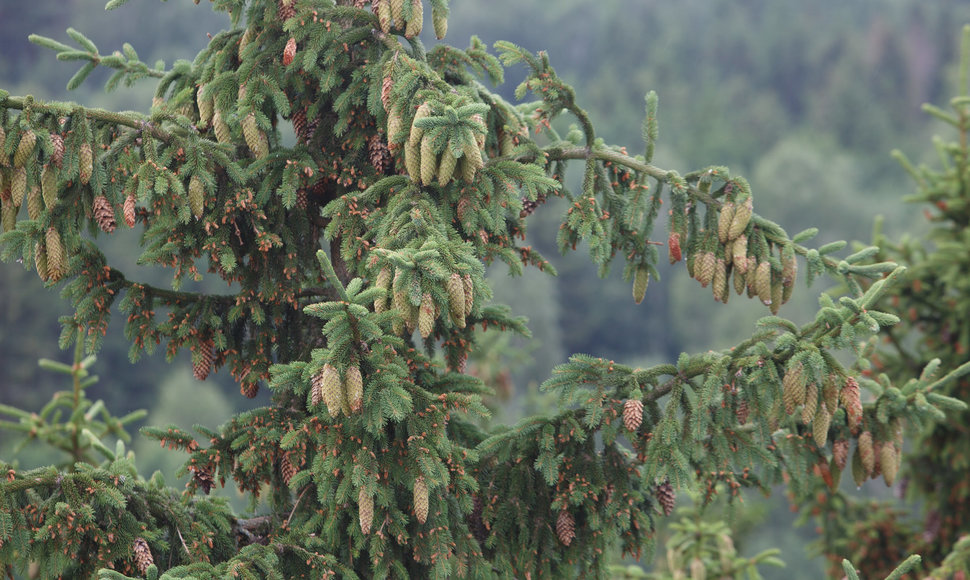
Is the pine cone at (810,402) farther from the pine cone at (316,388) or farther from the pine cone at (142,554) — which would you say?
the pine cone at (142,554)

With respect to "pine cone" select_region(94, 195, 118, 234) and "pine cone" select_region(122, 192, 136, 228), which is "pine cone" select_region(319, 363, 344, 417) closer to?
"pine cone" select_region(122, 192, 136, 228)

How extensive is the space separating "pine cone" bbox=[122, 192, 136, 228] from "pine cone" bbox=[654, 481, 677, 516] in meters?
2.59

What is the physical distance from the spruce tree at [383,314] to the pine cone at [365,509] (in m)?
0.01

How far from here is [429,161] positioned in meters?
3.85

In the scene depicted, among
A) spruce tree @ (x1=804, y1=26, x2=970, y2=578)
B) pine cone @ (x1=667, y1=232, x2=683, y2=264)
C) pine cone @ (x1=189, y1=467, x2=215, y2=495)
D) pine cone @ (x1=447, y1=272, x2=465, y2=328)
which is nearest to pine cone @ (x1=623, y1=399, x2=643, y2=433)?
pine cone @ (x1=667, y1=232, x2=683, y2=264)

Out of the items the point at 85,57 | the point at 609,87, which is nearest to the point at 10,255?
the point at 85,57

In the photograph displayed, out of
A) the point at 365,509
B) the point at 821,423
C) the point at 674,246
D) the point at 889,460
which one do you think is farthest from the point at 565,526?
the point at 889,460

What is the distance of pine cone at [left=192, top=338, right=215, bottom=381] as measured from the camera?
4.58 m

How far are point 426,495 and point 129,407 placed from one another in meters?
46.0

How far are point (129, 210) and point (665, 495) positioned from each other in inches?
105

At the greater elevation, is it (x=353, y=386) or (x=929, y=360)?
(x=929, y=360)

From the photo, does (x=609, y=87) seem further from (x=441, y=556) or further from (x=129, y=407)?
(x=441, y=556)

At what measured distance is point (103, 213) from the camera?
405cm

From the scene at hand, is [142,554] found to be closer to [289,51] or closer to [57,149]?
[57,149]
